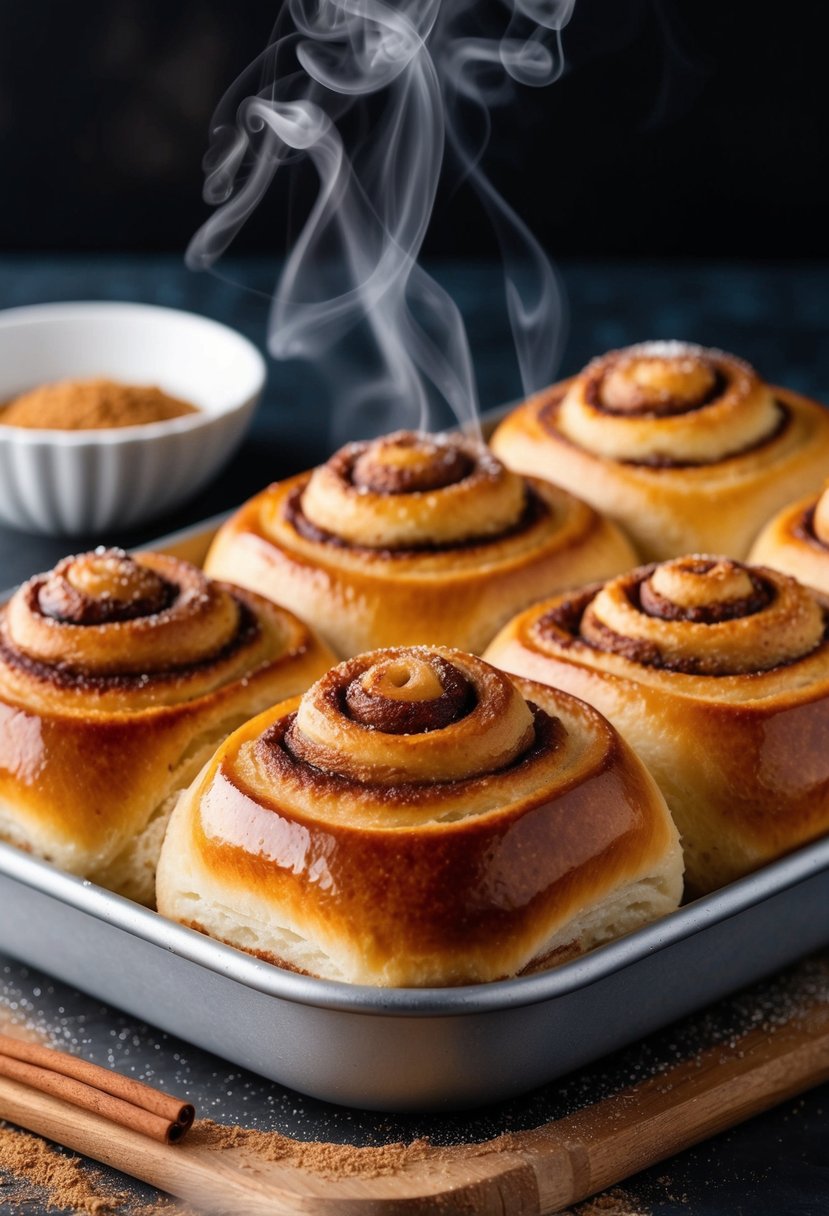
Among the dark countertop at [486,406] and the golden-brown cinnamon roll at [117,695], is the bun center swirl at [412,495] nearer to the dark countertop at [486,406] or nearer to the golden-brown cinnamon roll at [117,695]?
the golden-brown cinnamon roll at [117,695]

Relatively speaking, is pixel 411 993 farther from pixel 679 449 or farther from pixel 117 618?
pixel 679 449

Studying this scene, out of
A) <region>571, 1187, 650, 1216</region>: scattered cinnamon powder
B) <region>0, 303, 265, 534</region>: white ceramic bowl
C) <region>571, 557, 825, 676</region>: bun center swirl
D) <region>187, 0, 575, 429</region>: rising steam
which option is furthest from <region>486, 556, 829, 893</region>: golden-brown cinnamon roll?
<region>0, 303, 265, 534</region>: white ceramic bowl

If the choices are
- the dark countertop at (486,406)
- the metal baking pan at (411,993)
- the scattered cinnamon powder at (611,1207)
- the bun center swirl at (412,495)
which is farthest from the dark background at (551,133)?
the scattered cinnamon powder at (611,1207)

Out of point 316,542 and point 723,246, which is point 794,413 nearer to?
point 316,542

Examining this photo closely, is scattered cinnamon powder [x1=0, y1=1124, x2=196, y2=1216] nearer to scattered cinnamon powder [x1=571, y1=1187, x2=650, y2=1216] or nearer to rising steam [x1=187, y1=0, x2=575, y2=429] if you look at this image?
scattered cinnamon powder [x1=571, y1=1187, x2=650, y2=1216]

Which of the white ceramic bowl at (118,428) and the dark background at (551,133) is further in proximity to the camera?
the dark background at (551,133)

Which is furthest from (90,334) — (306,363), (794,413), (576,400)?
(794,413)
